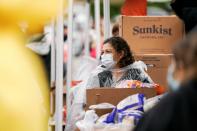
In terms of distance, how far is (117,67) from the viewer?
21.7 feet

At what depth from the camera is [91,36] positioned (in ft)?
53.7

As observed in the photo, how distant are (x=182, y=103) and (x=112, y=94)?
2.66 meters

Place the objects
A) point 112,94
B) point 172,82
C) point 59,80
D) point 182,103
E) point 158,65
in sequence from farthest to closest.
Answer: point 59,80
point 158,65
point 112,94
point 172,82
point 182,103

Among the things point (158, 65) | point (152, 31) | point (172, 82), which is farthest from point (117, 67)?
point (172, 82)

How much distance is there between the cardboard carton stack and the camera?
668 cm

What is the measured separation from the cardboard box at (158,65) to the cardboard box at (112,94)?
85 centimetres

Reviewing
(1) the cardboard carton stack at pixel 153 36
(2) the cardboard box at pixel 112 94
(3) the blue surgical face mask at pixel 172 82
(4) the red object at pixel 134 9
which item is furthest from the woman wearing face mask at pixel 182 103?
(4) the red object at pixel 134 9

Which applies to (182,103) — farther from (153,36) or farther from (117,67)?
(153,36)

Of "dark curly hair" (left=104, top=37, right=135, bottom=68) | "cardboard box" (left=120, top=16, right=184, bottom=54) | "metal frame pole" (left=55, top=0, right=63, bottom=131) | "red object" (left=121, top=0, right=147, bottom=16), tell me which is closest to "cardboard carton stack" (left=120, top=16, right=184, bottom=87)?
"cardboard box" (left=120, top=16, right=184, bottom=54)

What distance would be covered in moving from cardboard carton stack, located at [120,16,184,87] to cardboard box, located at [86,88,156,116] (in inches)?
34.3

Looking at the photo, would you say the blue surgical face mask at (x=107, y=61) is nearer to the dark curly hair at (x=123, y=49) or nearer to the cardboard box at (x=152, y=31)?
the dark curly hair at (x=123, y=49)

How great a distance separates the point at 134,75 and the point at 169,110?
327 centimetres

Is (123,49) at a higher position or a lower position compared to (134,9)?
lower

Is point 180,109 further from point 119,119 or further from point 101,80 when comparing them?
point 101,80
